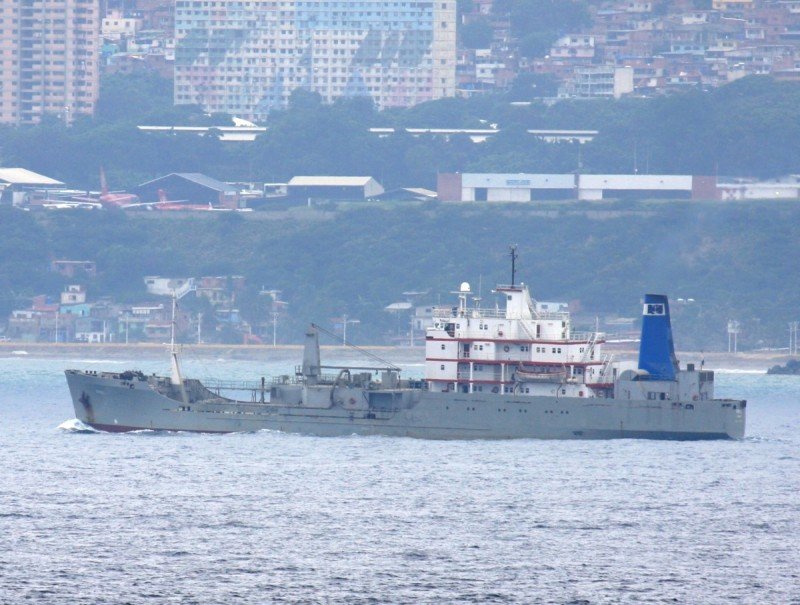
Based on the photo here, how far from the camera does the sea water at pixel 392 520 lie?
47.2m

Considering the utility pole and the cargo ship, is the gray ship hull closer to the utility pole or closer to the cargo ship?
the cargo ship

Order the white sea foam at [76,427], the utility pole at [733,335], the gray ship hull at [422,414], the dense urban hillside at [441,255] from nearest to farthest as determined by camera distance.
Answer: the gray ship hull at [422,414], the white sea foam at [76,427], the utility pole at [733,335], the dense urban hillside at [441,255]

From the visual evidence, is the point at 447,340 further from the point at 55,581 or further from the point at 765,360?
the point at 765,360

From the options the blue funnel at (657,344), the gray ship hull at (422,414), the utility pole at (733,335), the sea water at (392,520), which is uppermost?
the utility pole at (733,335)

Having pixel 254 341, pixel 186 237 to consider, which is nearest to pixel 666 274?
pixel 254 341

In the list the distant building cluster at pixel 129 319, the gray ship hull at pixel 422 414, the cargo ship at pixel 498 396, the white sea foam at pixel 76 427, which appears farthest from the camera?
the distant building cluster at pixel 129 319

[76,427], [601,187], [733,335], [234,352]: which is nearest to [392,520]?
[76,427]

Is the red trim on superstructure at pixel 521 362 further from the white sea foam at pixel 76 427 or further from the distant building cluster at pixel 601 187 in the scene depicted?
the distant building cluster at pixel 601 187

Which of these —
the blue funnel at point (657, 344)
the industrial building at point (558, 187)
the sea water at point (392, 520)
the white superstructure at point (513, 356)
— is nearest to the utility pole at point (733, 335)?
the industrial building at point (558, 187)

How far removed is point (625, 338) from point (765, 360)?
9.68 meters

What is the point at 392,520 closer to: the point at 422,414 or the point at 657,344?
the point at 422,414

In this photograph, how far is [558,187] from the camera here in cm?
19600

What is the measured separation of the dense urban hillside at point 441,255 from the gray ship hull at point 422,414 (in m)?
83.6

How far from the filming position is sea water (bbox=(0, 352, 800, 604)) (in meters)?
47.2
